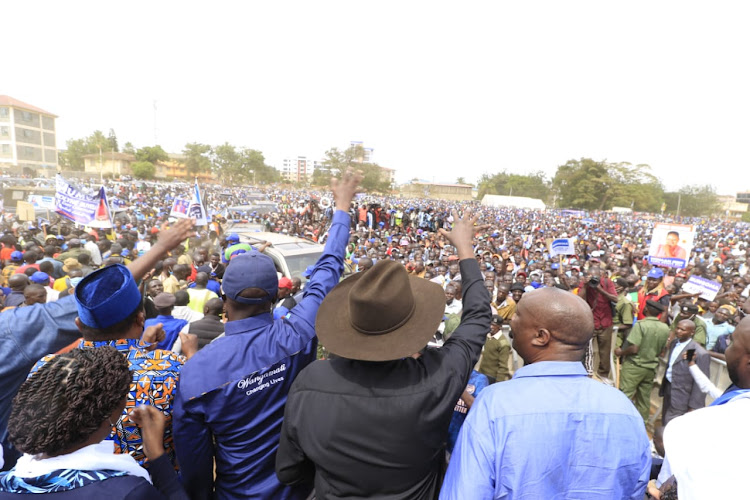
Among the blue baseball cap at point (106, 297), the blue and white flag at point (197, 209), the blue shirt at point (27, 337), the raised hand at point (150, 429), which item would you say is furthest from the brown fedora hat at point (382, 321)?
the blue and white flag at point (197, 209)

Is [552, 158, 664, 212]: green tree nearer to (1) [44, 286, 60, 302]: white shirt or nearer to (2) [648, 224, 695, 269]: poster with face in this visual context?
(2) [648, 224, 695, 269]: poster with face

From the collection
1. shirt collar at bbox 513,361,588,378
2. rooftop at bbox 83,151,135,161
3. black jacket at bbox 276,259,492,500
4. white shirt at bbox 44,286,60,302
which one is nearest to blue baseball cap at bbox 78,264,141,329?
black jacket at bbox 276,259,492,500

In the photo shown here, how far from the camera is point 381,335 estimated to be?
1261mm

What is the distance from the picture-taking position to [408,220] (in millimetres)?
21891

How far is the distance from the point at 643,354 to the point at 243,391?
4.98 meters

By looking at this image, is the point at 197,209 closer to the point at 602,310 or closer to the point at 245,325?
the point at 602,310

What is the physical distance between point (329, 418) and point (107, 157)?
88.1 meters

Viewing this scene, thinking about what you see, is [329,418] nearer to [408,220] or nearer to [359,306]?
[359,306]

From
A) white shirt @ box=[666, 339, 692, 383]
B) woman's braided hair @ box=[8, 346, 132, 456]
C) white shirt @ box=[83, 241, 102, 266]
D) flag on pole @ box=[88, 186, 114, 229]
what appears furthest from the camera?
flag on pole @ box=[88, 186, 114, 229]

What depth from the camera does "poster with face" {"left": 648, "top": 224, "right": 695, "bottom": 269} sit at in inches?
360

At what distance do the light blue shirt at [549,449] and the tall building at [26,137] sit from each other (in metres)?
65.9

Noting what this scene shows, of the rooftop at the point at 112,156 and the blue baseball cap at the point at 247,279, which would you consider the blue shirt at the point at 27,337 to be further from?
the rooftop at the point at 112,156

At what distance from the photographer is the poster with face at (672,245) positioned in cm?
915

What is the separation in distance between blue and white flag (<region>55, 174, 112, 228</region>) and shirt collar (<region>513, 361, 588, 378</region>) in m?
9.21
